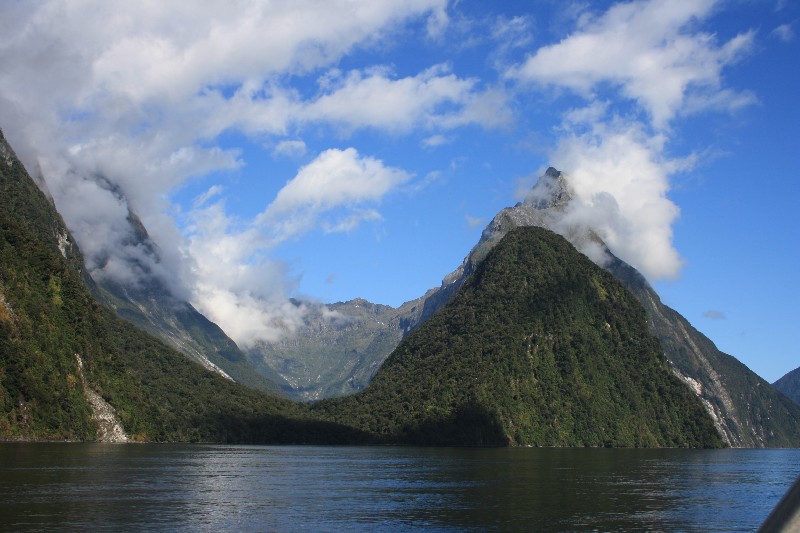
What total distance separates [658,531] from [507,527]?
13044 millimetres

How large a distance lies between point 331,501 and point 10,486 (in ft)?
110

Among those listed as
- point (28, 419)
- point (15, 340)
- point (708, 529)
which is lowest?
point (708, 529)

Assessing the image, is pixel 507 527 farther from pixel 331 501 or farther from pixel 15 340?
pixel 15 340

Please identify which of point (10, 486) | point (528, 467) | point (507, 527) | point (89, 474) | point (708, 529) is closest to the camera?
point (507, 527)

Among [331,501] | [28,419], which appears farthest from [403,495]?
[28,419]

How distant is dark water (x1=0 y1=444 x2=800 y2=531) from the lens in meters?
66.8

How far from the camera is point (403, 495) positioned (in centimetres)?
9319

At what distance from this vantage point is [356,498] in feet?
293

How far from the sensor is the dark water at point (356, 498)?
219ft

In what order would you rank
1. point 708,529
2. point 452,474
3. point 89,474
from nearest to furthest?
point 708,529, point 89,474, point 452,474

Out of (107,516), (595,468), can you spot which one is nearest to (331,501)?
(107,516)

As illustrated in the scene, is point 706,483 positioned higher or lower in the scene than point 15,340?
lower

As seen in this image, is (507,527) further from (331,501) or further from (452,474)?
(452,474)

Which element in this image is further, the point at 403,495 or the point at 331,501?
the point at 403,495
